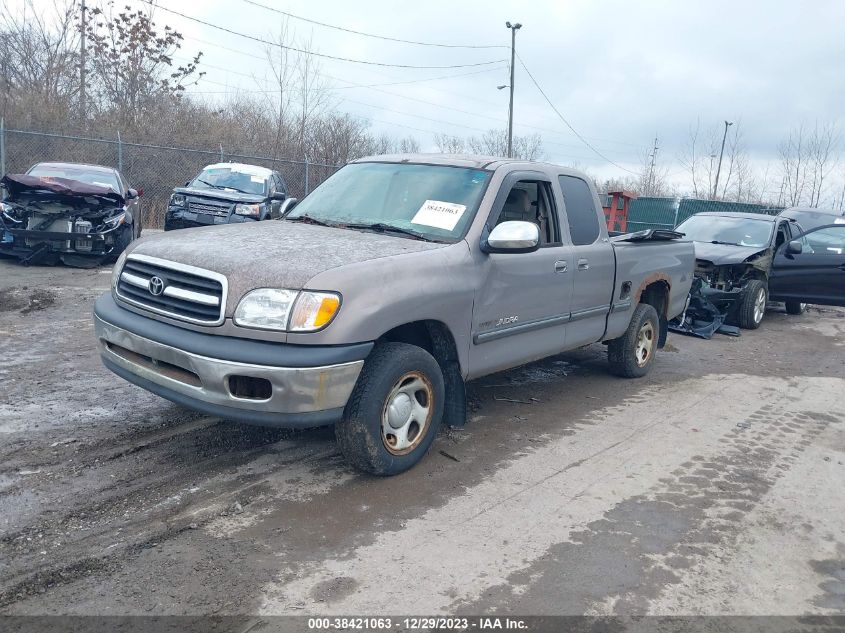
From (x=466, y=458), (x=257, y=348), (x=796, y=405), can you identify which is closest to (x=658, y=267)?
(x=796, y=405)

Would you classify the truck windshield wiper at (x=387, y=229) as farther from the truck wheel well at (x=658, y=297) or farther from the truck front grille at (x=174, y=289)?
the truck wheel well at (x=658, y=297)

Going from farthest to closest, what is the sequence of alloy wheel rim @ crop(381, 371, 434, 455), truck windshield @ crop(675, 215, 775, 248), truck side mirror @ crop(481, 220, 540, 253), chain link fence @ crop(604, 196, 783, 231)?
chain link fence @ crop(604, 196, 783, 231)
truck windshield @ crop(675, 215, 775, 248)
truck side mirror @ crop(481, 220, 540, 253)
alloy wheel rim @ crop(381, 371, 434, 455)

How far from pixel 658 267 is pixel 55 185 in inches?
325

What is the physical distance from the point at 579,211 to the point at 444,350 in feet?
6.85

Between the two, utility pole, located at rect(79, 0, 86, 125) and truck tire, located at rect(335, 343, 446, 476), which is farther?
utility pole, located at rect(79, 0, 86, 125)

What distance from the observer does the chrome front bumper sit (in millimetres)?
3521

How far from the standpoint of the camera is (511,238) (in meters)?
4.47

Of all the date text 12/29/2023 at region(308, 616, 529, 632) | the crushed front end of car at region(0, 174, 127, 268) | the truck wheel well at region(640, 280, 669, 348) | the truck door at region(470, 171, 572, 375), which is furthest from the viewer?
the crushed front end of car at region(0, 174, 127, 268)

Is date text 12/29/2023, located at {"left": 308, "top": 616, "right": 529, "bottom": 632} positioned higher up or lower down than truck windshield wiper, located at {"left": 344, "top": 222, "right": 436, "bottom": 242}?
lower down

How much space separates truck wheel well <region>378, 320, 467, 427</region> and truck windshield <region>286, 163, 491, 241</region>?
23.7 inches

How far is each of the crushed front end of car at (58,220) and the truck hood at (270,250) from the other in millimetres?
6689

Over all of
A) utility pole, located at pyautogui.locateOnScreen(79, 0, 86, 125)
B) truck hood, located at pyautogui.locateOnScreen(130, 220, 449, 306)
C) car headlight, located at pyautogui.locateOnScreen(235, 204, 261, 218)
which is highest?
utility pole, located at pyautogui.locateOnScreen(79, 0, 86, 125)

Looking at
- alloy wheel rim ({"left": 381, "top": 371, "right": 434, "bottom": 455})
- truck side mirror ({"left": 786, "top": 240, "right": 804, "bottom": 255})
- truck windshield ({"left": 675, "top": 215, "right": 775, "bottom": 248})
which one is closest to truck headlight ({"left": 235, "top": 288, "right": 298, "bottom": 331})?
alloy wheel rim ({"left": 381, "top": 371, "right": 434, "bottom": 455})

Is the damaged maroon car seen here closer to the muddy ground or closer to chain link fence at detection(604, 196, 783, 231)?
the muddy ground
